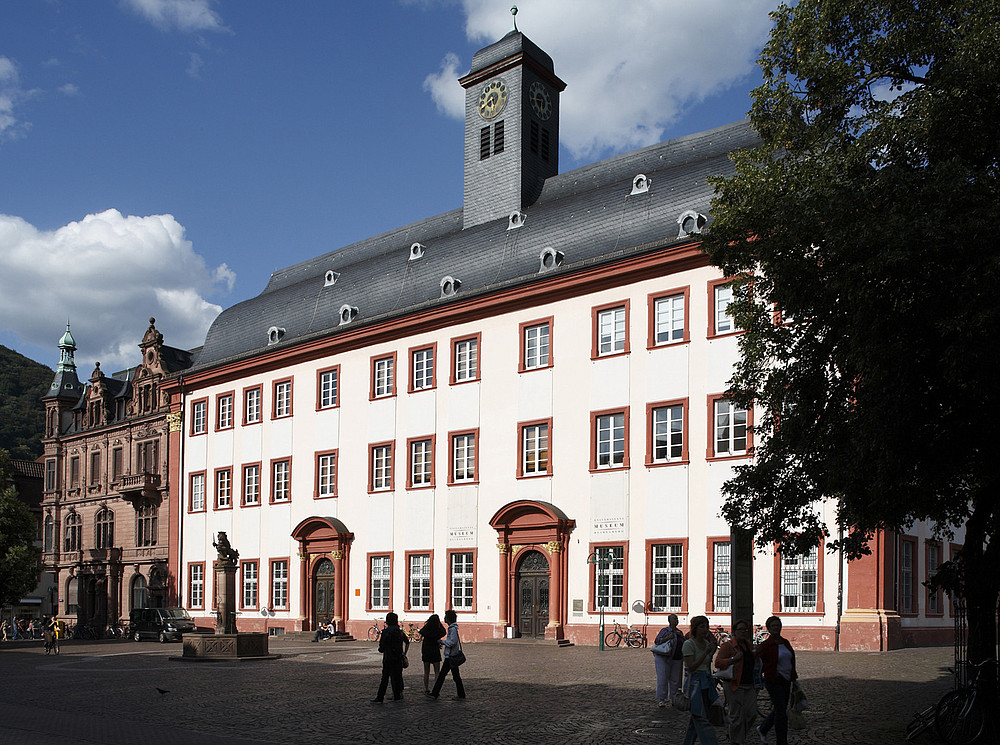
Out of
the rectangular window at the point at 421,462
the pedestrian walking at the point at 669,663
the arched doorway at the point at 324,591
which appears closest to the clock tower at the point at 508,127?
the rectangular window at the point at 421,462

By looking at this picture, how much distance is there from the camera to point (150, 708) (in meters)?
18.8

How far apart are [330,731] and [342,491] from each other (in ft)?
95.3

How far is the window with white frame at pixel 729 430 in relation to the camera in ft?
106

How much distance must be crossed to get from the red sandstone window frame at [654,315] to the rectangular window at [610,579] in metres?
6.57

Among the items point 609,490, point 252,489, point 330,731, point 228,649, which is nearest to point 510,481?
point 609,490

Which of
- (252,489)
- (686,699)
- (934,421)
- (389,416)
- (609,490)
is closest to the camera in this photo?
(934,421)

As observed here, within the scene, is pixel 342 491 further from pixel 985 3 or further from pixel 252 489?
pixel 985 3

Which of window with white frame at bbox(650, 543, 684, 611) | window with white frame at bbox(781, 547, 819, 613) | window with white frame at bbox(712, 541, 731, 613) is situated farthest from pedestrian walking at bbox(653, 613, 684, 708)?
window with white frame at bbox(650, 543, 684, 611)

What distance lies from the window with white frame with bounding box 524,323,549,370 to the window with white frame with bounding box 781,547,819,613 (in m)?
10.9

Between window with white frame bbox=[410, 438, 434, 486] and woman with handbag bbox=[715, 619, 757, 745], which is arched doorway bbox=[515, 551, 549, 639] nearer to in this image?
window with white frame bbox=[410, 438, 434, 486]

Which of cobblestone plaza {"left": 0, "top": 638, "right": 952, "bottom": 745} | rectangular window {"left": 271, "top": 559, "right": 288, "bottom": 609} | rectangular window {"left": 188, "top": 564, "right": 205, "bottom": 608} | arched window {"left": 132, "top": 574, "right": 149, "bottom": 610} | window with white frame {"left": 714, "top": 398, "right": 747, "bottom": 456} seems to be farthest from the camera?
arched window {"left": 132, "top": 574, "right": 149, "bottom": 610}

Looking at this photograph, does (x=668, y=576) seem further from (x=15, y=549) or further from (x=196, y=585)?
(x=15, y=549)

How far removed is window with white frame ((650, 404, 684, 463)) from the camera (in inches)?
1334

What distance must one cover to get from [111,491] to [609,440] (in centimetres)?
3565
